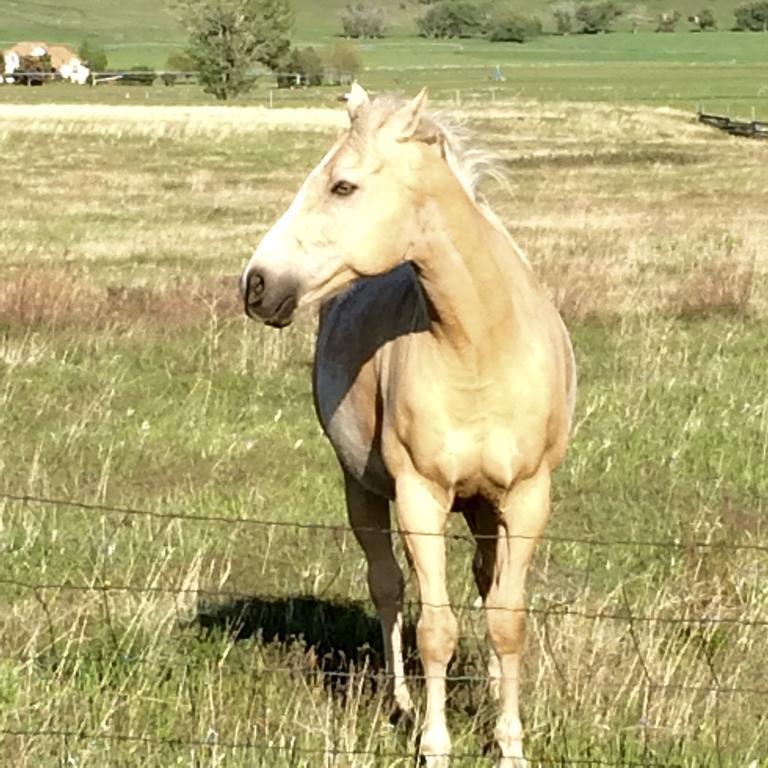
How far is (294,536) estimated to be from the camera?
925 centimetres

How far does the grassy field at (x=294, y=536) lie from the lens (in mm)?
6211

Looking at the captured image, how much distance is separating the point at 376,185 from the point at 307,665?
2460mm

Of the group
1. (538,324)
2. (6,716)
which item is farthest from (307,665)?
(538,324)

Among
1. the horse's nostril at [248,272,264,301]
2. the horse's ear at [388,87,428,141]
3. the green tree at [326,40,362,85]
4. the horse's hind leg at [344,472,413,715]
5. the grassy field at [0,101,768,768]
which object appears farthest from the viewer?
the green tree at [326,40,362,85]

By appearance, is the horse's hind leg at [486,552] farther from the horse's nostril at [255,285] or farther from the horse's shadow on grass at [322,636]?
the horse's nostril at [255,285]

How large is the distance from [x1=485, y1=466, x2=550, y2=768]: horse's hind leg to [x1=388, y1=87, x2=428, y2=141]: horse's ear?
1.39 metres

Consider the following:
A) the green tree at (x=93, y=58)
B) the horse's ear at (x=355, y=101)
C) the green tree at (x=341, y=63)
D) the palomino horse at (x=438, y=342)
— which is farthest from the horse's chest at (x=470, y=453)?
the green tree at (x=93, y=58)

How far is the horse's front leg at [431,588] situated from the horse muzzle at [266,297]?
3.29 ft

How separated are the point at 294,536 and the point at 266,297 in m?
4.18

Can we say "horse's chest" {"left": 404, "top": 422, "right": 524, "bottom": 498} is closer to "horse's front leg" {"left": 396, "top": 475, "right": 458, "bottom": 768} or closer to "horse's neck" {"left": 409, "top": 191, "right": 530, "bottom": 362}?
"horse's front leg" {"left": 396, "top": 475, "right": 458, "bottom": 768}

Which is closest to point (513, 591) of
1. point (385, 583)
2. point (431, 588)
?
point (431, 588)

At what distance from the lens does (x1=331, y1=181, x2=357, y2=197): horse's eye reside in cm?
543

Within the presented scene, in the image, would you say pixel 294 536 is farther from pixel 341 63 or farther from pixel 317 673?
pixel 341 63

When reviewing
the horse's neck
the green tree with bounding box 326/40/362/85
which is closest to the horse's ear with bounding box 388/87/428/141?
the horse's neck
